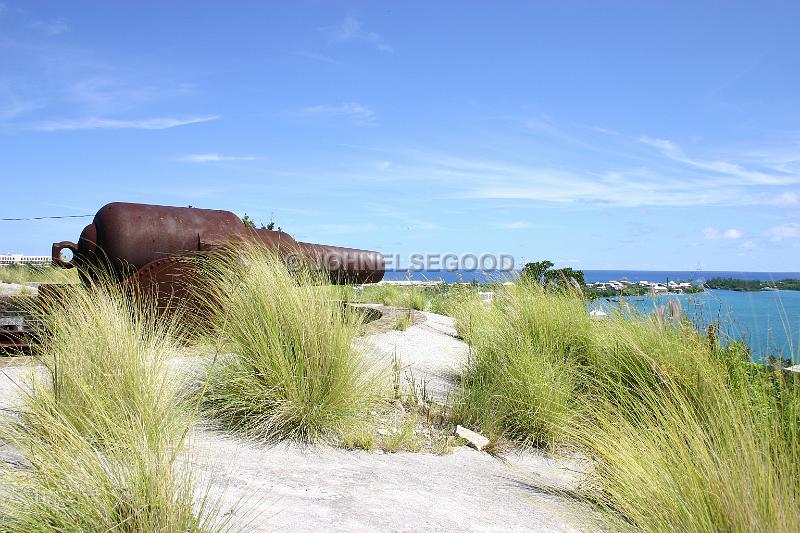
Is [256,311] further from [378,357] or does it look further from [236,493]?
[236,493]

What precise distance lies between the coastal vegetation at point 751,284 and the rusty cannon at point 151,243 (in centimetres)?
398

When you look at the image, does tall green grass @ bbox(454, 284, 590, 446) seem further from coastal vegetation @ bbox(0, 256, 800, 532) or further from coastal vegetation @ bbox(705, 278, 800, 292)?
coastal vegetation @ bbox(705, 278, 800, 292)

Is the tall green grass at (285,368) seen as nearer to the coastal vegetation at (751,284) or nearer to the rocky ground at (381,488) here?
the rocky ground at (381,488)

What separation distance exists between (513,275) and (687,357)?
3160 mm

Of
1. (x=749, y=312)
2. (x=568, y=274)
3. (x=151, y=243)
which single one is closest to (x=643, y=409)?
(x=749, y=312)

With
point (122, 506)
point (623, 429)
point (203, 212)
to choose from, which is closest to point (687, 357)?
point (623, 429)

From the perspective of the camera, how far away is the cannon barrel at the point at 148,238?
22.9ft

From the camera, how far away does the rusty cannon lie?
272 inches

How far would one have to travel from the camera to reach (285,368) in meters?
4.56

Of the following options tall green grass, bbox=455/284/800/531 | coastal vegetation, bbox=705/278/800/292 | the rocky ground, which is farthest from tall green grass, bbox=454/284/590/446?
coastal vegetation, bbox=705/278/800/292

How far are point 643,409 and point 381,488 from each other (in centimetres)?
180

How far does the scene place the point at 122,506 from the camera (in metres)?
2.43

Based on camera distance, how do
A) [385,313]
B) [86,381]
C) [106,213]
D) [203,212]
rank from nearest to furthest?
[86,381] → [106,213] → [203,212] → [385,313]

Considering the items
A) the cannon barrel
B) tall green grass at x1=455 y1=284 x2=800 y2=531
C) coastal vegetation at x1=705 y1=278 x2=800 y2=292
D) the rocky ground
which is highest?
the cannon barrel
